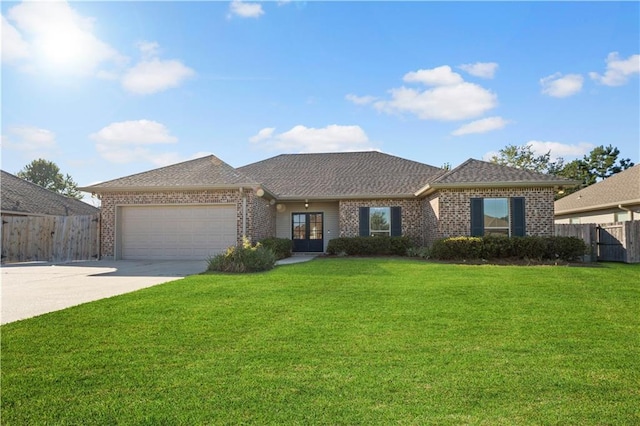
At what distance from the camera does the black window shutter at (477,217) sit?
15.0 m

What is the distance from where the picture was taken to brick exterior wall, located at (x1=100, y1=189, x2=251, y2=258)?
50.3 feet

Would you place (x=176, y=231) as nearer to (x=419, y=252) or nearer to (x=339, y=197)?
(x=339, y=197)

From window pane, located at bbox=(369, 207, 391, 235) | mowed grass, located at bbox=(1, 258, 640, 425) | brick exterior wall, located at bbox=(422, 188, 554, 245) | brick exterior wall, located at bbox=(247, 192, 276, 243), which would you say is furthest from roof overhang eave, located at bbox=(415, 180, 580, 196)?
mowed grass, located at bbox=(1, 258, 640, 425)

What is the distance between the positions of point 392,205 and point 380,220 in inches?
35.0

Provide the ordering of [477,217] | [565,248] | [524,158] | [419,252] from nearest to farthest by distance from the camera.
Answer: [565,248] → [477,217] → [419,252] → [524,158]

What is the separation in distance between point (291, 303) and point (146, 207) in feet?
38.6

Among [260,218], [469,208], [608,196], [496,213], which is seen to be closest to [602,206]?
[608,196]

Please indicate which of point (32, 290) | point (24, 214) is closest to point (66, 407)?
point (32, 290)

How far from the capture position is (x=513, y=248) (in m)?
13.7

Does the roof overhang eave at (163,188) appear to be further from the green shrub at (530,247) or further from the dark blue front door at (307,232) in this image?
the green shrub at (530,247)

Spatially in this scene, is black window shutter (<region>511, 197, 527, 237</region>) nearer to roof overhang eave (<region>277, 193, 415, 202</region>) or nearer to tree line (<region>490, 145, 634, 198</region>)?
roof overhang eave (<region>277, 193, 415, 202</region>)

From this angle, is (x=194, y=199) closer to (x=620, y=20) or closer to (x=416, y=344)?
(x=416, y=344)

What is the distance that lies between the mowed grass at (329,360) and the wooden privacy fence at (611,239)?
9717 millimetres

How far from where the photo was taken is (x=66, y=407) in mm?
3020
